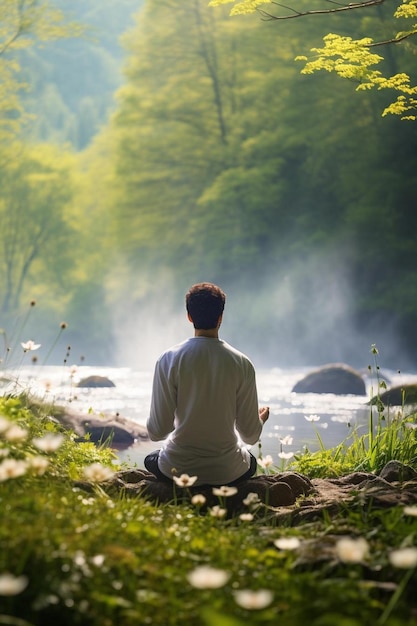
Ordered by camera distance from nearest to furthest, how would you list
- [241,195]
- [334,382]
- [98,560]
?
1. [98,560]
2. [334,382]
3. [241,195]

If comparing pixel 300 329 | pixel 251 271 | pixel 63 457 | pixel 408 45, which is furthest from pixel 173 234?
pixel 63 457

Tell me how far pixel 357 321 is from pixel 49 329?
1724 cm

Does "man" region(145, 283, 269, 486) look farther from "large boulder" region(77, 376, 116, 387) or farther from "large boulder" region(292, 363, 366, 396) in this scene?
"large boulder" region(77, 376, 116, 387)

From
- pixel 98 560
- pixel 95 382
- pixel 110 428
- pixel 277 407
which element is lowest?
pixel 95 382

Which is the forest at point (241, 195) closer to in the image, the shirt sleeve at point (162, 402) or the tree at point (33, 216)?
the tree at point (33, 216)

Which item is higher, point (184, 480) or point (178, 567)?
point (178, 567)

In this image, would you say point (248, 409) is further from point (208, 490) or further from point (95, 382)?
point (95, 382)

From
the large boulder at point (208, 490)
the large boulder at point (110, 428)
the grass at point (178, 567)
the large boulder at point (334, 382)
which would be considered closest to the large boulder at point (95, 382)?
the large boulder at point (334, 382)

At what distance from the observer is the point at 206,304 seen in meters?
3.90

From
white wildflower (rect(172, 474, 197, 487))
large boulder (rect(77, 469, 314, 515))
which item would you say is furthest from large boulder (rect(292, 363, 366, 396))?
white wildflower (rect(172, 474, 197, 487))

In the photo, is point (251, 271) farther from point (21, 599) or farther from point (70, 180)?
point (21, 599)

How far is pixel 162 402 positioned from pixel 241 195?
64.1ft

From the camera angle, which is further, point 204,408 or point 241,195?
point 241,195

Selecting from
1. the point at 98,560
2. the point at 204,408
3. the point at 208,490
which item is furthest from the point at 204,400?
the point at 98,560
